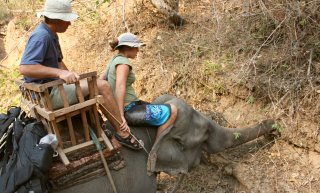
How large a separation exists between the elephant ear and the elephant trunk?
466 mm

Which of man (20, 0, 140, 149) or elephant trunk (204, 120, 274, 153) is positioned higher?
man (20, 0, 140, 149)

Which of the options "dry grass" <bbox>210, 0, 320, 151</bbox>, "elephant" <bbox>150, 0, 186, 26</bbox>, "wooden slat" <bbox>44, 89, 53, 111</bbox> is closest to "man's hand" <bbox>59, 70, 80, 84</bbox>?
"wooden slat" <bbox>44, 89, 53, 111</bbox>

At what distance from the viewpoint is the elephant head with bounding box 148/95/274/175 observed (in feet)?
13.5

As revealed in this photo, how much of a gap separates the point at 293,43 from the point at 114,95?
2.34m

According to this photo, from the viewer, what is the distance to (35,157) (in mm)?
3064

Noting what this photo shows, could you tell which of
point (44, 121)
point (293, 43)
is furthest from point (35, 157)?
point (293, 43)

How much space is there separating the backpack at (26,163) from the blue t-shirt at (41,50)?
477mm

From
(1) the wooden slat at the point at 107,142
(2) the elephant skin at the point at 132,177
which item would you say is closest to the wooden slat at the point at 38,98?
(1) the wooden slat at the point at 107,142

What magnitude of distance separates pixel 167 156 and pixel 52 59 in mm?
1506

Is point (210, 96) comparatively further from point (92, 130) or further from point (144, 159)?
point (92, 130)

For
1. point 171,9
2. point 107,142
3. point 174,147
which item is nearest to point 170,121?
point 174,147

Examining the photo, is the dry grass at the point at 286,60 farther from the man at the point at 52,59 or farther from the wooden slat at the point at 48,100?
the wooden slat at the point at 48,100

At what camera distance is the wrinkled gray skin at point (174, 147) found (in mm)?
3805

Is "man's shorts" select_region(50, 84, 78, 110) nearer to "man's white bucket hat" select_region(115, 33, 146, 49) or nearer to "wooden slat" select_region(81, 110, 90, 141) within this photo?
"wooden slat" select_region(81, 110, 90, 141)
